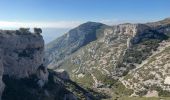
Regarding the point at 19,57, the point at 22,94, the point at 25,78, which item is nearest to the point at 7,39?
the point at 19,57

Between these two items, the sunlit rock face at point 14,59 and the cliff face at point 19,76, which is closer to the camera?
the cliff face at point 19,76

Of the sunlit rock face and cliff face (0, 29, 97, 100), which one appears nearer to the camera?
cliff face (0, 29, 97, 100)

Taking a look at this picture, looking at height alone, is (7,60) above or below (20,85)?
above

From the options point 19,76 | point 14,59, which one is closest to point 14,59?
point 14,59

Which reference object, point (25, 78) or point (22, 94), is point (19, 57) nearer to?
point (25, 78)

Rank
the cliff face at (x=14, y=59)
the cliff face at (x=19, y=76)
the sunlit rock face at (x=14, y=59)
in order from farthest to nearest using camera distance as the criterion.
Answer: the sunlit rock face at (x=14, y=59) → the cliff face at (x=14, y=59) → the cliff face at (x=19, y=76)

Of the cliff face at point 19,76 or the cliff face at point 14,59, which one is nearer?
the cliff face at point 19,76

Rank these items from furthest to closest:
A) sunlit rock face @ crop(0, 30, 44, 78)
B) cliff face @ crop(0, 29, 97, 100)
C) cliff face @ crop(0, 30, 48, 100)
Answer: sunlit rock face @ crop(0, 30, 44, 78), cliff face @ crop(0, 30, 48, 100), cliff face @ crop(0, 29, 97, 100)

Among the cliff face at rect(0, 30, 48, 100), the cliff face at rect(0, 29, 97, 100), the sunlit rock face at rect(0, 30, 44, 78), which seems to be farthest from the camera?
the sunlit rock face at rect(0, 30, 44, 78)

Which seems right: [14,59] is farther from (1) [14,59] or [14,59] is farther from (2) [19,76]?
(2) [19,76]

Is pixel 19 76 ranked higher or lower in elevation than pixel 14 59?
lower

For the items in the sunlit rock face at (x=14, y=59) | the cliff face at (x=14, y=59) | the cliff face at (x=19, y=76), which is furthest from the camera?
the sunlit rock face at (x=14, y=59)
